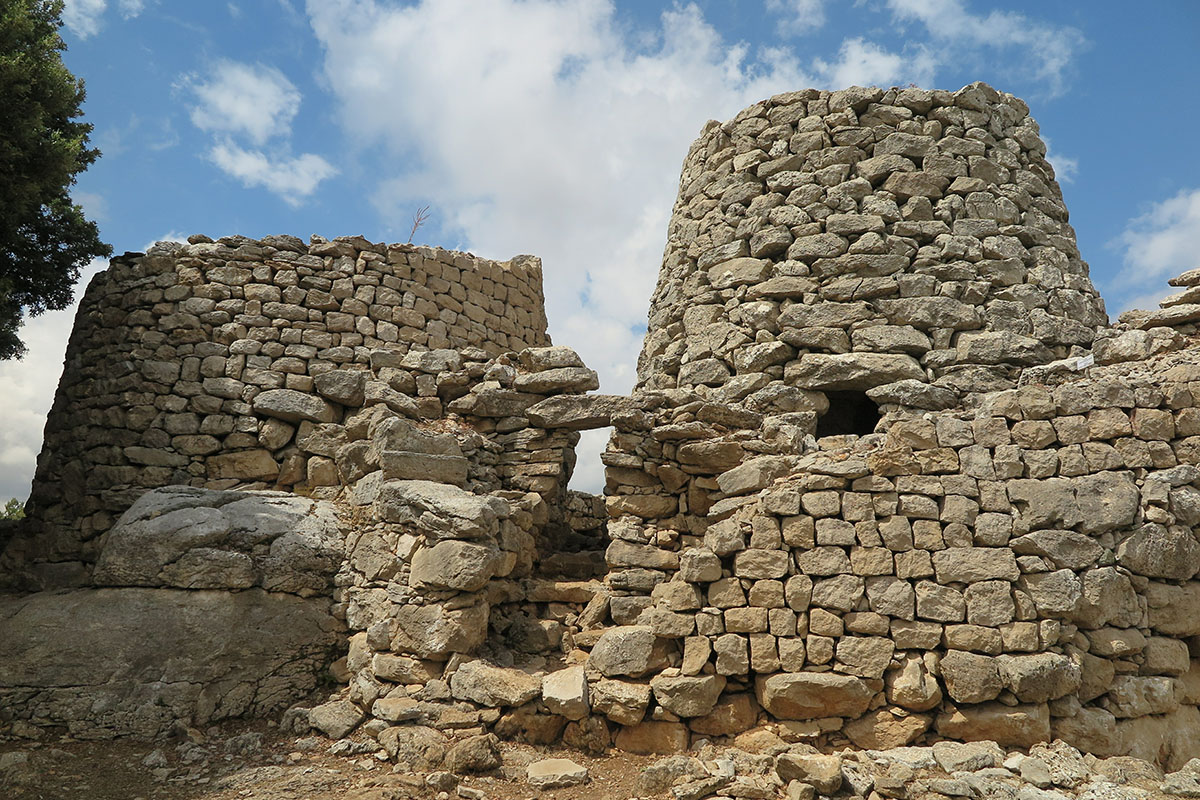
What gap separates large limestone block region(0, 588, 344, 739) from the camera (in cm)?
512

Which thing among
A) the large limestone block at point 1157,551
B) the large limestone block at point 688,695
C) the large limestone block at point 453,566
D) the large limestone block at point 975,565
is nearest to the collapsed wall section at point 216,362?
the large limestone block at point 453,566

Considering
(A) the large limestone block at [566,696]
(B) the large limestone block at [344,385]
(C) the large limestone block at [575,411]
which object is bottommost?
(A) the large limestone block at [566,696]

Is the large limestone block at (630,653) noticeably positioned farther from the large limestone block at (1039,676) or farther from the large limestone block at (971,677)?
the large limestone block at (1039,676)

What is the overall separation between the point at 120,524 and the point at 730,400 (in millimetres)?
5017

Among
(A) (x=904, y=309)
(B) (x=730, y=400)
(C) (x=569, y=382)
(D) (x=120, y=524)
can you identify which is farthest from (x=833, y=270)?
(D) (x=120, y=524)

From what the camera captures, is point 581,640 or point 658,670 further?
point 581,640

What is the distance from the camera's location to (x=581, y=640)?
5984mm

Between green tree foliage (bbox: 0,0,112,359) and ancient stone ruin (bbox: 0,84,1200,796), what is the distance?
70 cm

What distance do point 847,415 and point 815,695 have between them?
11.3ft

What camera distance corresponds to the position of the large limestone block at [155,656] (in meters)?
5.12

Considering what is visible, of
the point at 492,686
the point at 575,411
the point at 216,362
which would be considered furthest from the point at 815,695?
the point at 216,362

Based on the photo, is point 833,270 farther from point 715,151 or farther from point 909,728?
point 909,728

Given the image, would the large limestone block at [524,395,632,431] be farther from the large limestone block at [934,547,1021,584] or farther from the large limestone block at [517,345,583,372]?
the large limestone block at [934,547,1021,584]

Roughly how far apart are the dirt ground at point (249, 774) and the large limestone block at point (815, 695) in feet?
2.96
